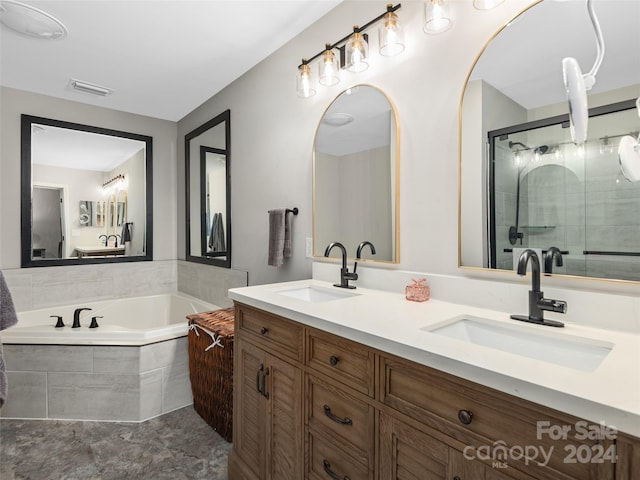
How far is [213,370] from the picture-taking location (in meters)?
2.08

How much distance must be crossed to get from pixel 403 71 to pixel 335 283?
110cm

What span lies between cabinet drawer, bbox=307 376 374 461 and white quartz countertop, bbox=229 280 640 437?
0.20 meters

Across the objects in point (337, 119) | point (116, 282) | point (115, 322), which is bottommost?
point (115, 322)

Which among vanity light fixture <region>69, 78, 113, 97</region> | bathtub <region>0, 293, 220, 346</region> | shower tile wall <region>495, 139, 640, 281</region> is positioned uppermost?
vanity light fixture <region>69, 78, 113, 97</region>

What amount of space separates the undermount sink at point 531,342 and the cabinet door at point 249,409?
77 centimetres

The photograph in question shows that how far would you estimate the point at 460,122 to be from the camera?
1.38m

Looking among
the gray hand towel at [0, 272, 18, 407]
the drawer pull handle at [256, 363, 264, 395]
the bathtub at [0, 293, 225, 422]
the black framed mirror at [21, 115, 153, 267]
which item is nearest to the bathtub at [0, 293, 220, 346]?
the bathtub at [0, 293, 225, 422]

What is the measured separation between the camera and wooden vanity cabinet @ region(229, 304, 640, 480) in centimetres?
65

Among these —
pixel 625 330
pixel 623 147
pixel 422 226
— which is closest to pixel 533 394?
pixel 625 330

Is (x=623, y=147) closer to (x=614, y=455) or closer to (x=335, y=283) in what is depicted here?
(x=614, y=455)

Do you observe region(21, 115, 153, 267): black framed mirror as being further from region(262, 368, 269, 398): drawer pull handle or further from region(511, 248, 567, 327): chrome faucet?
region(511, 248, 567, 327): chrome faucet

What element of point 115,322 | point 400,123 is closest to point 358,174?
point 400,123

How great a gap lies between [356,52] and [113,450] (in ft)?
8.27

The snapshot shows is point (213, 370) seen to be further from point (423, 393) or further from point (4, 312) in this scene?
point (423, 393)
